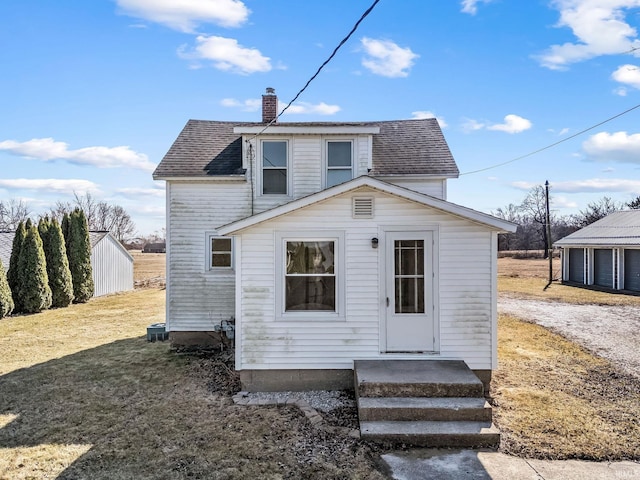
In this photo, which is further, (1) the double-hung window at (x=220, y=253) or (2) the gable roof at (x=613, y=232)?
(2) the gable roof at (x=613, y=232)

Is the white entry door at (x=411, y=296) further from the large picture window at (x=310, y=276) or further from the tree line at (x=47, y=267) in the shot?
the tree line at (x=47, y=267)

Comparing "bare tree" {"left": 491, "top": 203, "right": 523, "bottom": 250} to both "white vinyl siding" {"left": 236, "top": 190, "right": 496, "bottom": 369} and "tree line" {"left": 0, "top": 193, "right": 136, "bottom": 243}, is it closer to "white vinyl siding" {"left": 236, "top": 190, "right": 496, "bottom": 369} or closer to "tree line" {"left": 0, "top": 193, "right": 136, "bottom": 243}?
"tree line" {"left": 0, "top": 193, "right": 136, "bottom": 243}

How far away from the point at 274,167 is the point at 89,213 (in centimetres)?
4716

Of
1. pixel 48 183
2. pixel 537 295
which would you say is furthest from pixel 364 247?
pixel 48 183

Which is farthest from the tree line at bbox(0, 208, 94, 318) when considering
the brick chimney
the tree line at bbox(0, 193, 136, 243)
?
the tree line at bbox(0, 193, 136, 243)

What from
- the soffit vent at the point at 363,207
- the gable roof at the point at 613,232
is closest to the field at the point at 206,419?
the soffit vent at the point at 363,207

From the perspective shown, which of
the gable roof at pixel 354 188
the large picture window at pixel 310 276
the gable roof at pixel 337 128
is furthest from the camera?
the gable roof at pixel 337 128

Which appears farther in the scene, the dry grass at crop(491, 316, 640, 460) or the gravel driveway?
the gravel driveway

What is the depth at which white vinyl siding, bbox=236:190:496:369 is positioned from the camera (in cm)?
693

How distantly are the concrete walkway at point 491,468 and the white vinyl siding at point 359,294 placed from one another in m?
2.19

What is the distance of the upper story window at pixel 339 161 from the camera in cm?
984

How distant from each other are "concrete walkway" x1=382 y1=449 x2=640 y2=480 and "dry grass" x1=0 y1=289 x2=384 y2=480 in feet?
1.38

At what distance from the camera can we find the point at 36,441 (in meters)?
5.29

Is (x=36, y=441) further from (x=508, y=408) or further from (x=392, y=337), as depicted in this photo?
(x=508, y=408)
